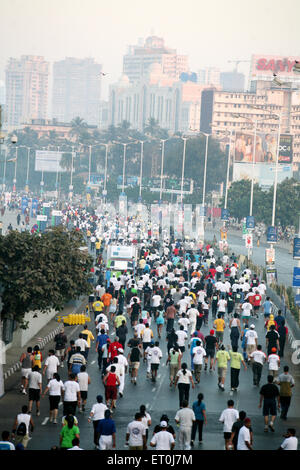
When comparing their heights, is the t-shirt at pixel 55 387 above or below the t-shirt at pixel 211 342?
below

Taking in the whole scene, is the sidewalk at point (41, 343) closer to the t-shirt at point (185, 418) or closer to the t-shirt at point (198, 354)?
the t-shirt at point (198, 354)

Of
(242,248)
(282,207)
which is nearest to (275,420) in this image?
(242,248)

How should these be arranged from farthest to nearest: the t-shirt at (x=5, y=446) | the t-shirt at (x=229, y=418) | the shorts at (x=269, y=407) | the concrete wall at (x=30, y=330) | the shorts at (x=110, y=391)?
the concrete wall at (x=30, y=330) < the shorts at (x=110, y=391) < the shorts at (x=269, y=407) < the t-shirt at (x=229, y=418) < the t-shirt at (x=5, y=446)

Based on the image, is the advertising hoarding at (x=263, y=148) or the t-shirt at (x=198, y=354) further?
the advertising hoarding at (x=263, y=148)

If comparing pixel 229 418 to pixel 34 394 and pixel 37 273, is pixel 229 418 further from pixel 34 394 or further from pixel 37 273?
pixel 37 273

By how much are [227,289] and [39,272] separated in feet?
36.8

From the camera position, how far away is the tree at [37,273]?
1076 inches

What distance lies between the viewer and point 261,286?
38.5m

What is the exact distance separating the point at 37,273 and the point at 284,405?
8.67m

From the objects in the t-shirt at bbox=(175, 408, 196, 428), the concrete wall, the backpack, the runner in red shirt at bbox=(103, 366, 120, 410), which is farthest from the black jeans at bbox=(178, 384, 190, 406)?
the concrete wall

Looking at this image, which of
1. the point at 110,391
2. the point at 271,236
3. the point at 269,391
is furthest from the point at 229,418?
the point at 271,236

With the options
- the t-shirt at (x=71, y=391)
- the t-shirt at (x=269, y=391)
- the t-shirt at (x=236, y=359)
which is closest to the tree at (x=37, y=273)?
the t-shirt at (x=236, y=359)

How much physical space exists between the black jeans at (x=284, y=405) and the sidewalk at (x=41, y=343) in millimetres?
6115

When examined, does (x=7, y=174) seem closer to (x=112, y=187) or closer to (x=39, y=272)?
(x=112, y=187)
